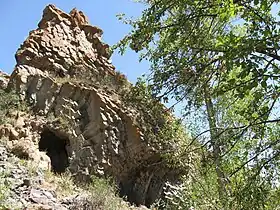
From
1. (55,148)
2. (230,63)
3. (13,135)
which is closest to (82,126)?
(55,148)

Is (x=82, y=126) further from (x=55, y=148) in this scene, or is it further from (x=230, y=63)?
(x=230, y=63)

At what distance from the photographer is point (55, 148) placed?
44.4 ft

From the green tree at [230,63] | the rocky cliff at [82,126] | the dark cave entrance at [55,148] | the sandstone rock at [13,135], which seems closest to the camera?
the green tree at [230,63]

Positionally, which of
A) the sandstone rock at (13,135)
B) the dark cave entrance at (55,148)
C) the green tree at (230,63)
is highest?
the dark cave entrance at (55,148)

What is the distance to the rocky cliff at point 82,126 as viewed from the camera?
41.3 ft

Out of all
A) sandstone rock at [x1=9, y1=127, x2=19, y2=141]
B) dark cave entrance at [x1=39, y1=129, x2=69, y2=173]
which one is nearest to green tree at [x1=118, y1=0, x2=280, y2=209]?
A: sandstone rock at [x1=9, y1=127, x2=19, y2=141]

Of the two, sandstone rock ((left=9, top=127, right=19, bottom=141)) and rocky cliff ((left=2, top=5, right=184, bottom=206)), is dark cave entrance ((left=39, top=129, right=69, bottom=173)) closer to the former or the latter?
rocky cliff ((left=2, top=5, right=184, bottom=206))

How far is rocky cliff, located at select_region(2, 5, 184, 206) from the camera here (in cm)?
1259

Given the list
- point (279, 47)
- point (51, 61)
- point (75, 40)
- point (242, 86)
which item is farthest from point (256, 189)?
point (75, 40)

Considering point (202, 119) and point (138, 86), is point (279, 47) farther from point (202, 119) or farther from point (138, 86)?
point (202, 119)

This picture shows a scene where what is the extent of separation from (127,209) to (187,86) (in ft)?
23.0

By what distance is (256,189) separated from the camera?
3.50 meters

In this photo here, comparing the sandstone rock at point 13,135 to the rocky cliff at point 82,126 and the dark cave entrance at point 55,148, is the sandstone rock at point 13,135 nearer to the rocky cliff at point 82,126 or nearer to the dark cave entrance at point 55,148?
the rocky cliff at point 82,126

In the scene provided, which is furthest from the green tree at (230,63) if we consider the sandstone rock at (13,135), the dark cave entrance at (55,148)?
the dark cave entrance at (55,148)
